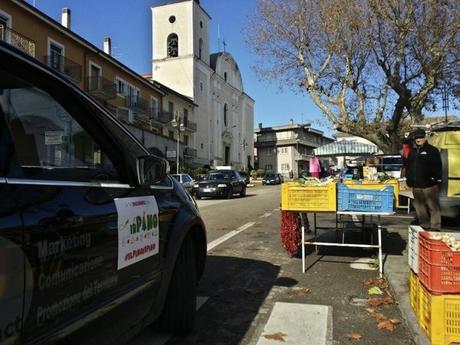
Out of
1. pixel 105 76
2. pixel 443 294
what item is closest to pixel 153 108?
pixel 105 76

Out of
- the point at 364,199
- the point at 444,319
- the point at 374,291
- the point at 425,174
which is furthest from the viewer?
the point at 425,174

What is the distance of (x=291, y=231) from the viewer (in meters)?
7.79

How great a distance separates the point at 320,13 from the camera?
702 inches

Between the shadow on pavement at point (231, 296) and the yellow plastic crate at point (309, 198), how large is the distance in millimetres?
974

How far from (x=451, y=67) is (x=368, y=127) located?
3676mm

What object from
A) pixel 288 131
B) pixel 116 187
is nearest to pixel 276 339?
pixel 116 187

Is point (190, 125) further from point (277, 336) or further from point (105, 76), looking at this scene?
point (277, 336)

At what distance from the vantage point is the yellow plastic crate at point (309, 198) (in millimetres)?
6625

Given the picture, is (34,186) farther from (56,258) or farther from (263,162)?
(263,162)

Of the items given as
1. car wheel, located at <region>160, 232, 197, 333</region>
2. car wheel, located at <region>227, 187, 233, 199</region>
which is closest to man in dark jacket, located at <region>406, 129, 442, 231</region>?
car wheel, located at <region>160, 232, 197, 333</region>

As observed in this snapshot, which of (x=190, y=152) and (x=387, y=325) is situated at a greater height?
(x=190, y=152)

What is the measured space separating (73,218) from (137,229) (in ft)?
2.31

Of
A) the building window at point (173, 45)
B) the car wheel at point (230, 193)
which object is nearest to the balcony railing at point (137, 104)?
the building window at point (173, 45)

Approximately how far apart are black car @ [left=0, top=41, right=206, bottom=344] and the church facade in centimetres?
5212
